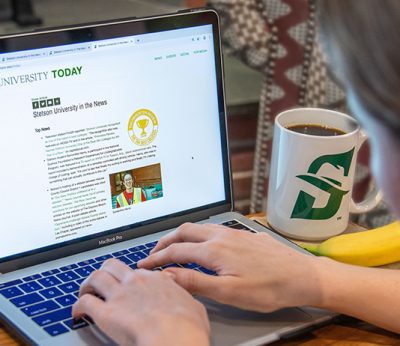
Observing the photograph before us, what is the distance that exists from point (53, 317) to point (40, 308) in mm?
24

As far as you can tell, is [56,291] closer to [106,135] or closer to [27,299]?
[27,299]

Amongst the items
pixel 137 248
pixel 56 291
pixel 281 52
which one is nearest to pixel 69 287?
pixel 56 291

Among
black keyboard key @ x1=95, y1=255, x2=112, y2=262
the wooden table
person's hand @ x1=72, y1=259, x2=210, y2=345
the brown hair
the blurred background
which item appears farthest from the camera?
the blurred background

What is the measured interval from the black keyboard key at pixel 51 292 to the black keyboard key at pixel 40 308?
0.6 inches

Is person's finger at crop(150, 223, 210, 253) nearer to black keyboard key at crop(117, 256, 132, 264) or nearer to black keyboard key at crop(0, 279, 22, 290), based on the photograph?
black keyboard key at crop(117, 256, 132, 264)

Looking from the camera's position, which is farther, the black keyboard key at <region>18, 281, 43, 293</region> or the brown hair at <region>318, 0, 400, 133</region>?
the black keyboard key at <region>18, 281, 43, 293</region>

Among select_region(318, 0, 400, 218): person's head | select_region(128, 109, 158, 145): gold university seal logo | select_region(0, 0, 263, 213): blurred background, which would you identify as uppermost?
select_region(318, 0, 400, 218): person's head

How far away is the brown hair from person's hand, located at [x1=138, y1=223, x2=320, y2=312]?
0.32 metres

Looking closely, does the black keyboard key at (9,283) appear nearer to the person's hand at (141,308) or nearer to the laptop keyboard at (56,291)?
the laptop keyboard at (56,291)

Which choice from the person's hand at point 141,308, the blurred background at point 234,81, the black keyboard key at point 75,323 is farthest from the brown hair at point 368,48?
the blurred background at point 234,81

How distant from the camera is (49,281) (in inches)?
34.9

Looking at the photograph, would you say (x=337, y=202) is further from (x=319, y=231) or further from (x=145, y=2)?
(x=145, y=2)

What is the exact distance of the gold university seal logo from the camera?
96 centimetres

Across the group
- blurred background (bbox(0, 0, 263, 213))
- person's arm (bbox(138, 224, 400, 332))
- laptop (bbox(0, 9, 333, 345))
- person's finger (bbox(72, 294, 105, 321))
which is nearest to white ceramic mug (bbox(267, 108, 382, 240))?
laptop (bbox(0, 9, 333, 345))
